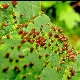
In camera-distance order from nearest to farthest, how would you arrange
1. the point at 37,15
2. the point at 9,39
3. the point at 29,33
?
the point at 9,39
the point at 29,33
the point at 37,15

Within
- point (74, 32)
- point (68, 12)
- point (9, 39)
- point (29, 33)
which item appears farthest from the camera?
point (74, 32)

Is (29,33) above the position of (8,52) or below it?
above

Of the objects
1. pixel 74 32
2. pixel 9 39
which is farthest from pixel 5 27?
pixel 74 32

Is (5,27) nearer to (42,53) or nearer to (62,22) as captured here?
(42,53)

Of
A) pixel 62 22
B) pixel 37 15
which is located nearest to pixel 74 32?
pixel 62 22


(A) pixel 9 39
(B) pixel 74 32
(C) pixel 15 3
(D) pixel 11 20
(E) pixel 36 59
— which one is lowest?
(E) pixel 36 59

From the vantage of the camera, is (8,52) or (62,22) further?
(62,22)
